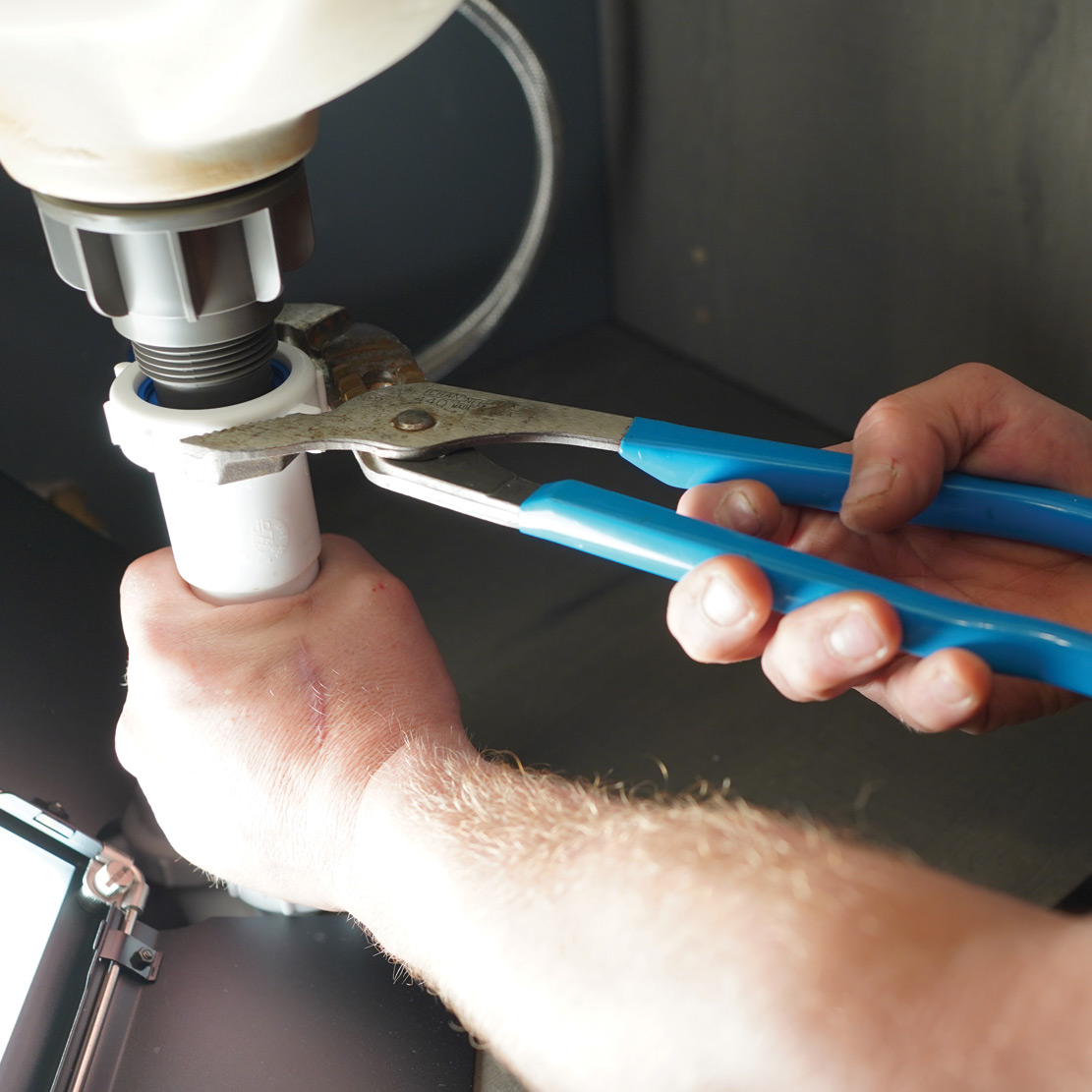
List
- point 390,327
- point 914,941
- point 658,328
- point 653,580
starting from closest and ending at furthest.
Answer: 1. point 914,941
2. point 653,580
3. point 390,327
4. point 658,328

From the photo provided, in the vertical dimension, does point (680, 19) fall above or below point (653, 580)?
above

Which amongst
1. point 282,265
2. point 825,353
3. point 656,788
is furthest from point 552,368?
point 282,265

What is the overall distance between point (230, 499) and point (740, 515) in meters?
0.21

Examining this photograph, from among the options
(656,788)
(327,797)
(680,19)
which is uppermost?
(680,19)

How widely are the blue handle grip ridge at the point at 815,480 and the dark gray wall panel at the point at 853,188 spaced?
23cm

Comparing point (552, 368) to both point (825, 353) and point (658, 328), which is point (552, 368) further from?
point (825, 353)

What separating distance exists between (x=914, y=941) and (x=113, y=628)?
47 centimetres

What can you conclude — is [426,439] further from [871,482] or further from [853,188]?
[853,188]

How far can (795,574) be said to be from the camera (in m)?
0.36

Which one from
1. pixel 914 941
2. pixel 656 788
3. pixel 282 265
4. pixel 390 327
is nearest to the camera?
pixel 914 941

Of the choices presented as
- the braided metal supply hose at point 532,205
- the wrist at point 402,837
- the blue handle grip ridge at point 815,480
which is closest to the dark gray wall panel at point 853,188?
the braided metal supply hose at point 532,205

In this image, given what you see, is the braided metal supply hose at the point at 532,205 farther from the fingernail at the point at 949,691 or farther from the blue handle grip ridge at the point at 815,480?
the fingernail at the point at 949,691

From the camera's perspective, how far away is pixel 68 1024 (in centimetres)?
40

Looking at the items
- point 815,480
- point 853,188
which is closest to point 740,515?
point 815,480
